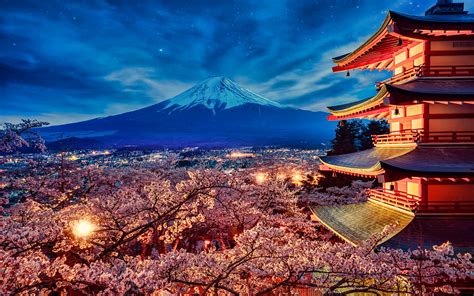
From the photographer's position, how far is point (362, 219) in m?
9.87

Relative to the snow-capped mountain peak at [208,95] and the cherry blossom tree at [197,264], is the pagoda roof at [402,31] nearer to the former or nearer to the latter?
the cherry blossom tree at [197,264]

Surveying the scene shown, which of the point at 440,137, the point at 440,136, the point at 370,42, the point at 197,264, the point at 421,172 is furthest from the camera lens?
the point at 370,42

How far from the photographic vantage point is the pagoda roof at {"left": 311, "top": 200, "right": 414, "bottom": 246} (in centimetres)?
838

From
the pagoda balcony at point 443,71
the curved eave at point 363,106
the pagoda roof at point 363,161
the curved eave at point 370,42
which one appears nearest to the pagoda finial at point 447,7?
the pagoda balcony at point 443,71

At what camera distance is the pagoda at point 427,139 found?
7.73m

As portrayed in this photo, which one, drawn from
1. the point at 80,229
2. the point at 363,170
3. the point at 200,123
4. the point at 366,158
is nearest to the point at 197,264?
the point at 80,229

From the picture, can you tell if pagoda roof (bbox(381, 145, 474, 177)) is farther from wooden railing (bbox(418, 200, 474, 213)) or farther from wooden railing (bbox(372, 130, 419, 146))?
wooden railing (bbox(418, 200, 474, 213))

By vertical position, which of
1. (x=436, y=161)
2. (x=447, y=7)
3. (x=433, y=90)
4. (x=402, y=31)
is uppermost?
(x=447, y=7)

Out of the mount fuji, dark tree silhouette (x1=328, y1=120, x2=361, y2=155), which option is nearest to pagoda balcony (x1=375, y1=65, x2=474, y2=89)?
dark tree silhouette (x1=328, y1=120, x2=361, y2=155)

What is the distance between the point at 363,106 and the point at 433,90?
2.24 meters

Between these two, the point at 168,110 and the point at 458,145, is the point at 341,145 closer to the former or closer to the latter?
the point at 458,145

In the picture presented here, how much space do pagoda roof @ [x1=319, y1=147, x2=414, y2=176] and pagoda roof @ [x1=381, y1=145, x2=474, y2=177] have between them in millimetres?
307

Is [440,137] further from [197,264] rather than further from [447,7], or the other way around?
[197,264]

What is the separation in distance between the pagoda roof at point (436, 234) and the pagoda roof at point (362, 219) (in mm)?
204
